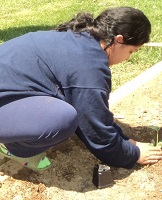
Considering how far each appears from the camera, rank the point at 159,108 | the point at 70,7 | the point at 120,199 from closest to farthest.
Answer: the point at 120,199 → the point at 159,108 → the point at 70,7

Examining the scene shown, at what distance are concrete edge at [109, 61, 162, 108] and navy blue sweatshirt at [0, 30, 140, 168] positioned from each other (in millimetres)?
1081

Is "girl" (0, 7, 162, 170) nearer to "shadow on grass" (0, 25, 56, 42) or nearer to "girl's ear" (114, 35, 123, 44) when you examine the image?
"girl's ear" (114, 35, 123, 44)

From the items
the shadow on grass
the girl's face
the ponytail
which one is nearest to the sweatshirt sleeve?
the girl's face

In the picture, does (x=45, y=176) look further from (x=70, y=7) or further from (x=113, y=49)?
(x=70, y=7)

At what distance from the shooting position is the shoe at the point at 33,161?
258 cm

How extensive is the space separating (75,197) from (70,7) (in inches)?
199

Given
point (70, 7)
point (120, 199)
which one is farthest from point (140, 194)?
point (70, 7)

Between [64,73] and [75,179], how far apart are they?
76cm

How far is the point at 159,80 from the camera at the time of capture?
3660 millimetres

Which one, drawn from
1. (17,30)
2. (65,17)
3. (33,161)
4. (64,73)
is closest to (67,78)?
(64,73)

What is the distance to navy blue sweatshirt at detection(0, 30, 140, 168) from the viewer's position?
2.14m

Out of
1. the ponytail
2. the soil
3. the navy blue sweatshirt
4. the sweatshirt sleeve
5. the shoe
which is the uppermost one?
the ponytail

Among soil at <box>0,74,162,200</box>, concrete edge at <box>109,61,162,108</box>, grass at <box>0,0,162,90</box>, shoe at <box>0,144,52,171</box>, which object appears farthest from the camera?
grass at <box>0,0,162,90</box>

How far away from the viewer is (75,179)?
2.56m
